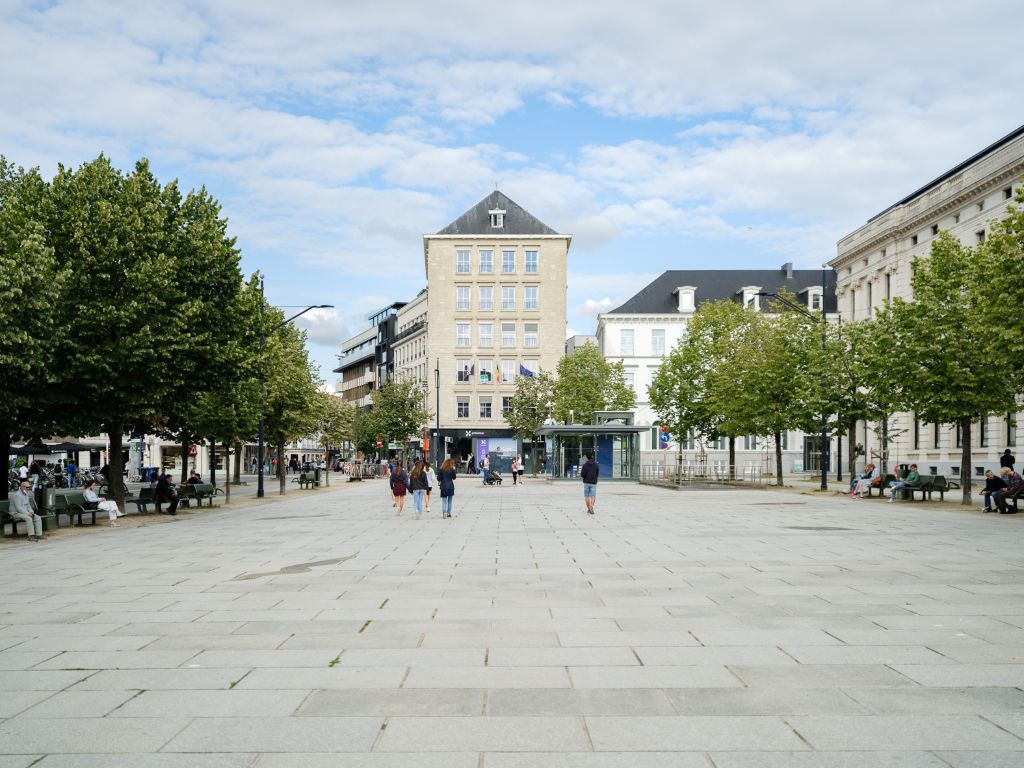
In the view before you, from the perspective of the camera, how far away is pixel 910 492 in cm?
3206

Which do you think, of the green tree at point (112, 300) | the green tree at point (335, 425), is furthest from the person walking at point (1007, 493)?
the green tree at point (335, 425)

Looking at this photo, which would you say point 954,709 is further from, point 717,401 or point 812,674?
point 717,401

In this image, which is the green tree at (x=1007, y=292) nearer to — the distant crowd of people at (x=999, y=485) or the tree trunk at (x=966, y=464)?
the distant crowd of people at (x=999, y=485)

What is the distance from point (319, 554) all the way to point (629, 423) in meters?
43.0

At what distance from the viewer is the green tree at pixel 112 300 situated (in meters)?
25.2

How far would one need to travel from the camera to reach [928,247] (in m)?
54.3

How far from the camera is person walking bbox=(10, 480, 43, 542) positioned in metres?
19.3

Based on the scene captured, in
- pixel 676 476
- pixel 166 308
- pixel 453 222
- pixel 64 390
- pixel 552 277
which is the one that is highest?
pixel 453 222

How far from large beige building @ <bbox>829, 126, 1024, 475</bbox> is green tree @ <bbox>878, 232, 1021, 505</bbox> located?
6040mm

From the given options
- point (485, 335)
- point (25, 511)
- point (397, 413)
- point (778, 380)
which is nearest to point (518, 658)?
point (25, 511)

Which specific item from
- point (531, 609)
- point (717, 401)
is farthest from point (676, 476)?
point (531, 609)

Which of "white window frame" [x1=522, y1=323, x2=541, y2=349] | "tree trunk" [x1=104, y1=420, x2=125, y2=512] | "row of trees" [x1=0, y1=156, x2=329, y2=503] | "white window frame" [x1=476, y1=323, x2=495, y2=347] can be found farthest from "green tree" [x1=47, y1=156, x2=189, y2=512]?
"white window frame" [x1=522, y1=323, x2=541, y2=349]

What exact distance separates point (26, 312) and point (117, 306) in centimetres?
399

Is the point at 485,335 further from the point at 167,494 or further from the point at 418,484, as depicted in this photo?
the point at 418,484
